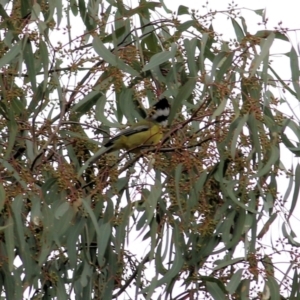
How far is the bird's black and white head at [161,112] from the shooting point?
3.23m

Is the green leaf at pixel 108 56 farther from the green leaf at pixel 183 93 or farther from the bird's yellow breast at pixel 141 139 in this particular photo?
the bird's yellow breast at pixel 141 139

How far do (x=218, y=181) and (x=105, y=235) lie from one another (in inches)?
14.6

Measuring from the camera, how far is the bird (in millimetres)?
3217

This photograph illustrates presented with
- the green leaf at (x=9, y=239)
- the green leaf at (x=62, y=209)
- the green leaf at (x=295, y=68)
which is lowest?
the green leaf at (x=9, y=239)

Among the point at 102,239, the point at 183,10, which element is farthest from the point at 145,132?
the point at 102,239

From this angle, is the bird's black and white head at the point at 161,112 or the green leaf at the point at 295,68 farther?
the bird's black and white head at the point at 161,112

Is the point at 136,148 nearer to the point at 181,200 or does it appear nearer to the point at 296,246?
the point at 181,200

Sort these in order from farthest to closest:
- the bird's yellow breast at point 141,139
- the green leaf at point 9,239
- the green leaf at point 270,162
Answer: the bird's yellow breast at point 141,139 → the green leaf at point 270,162 → the green leaf at point 9,239

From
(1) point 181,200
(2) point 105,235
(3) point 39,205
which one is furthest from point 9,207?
(1) point 181,200

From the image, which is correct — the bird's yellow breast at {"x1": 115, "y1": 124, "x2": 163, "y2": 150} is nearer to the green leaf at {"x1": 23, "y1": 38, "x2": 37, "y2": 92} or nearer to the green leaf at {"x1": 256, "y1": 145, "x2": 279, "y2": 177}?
the green leaf at {"x1": 23, "y1": 38, "x2": 37, "y2": 92}

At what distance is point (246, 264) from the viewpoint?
2770 mm

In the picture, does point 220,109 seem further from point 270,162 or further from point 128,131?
point 128,131

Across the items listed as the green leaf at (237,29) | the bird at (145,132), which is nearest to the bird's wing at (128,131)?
the bird at (145,132)

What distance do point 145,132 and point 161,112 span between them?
0.41 feet
